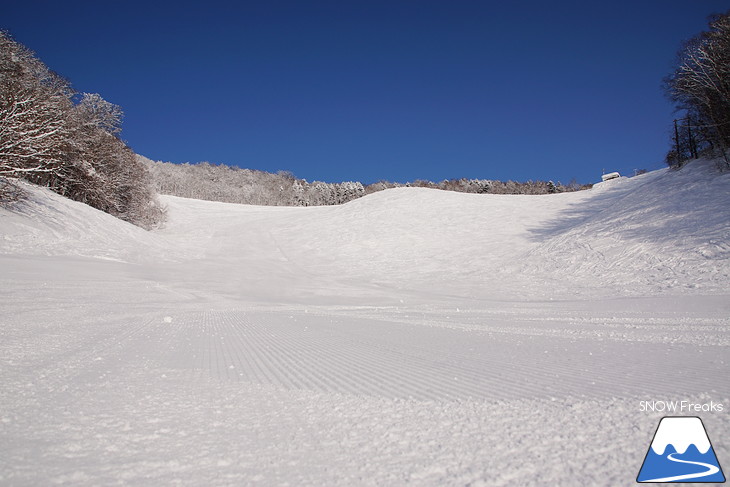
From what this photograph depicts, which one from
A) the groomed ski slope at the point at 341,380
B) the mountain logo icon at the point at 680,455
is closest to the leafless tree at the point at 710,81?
the groomed ski slope at the point at 341,380

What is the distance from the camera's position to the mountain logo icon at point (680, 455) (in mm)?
1372

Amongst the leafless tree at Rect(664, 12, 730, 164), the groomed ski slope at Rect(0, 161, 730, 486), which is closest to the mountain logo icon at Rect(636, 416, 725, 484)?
the groomed ski slope at Rect(0, 161, 730, 486)

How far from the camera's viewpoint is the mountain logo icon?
4.50ft

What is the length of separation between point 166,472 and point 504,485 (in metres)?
1.28

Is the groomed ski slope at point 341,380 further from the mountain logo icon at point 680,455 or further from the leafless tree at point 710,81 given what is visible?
the leafless tree at point 710,81

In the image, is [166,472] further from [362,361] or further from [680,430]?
[680,430]

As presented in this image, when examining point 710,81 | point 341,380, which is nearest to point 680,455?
point 341,380

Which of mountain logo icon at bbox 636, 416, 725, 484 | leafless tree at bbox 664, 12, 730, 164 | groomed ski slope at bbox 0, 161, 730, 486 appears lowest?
groomed ski slope at bbox 0, 161, 730, 486

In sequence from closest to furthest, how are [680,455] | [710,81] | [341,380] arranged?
[680,455], [341,380], [710,81]

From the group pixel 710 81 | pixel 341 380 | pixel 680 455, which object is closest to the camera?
pixel 680 455

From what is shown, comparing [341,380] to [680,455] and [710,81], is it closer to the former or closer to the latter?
[680,455]

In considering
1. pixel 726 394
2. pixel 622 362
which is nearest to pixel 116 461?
pixel 726 394

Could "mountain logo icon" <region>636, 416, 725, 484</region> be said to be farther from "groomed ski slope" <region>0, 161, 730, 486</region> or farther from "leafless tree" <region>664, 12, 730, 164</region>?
"leafless tree" <region>664, 12, 730, 164</region>

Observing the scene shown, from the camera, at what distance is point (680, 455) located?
151 centimetres
